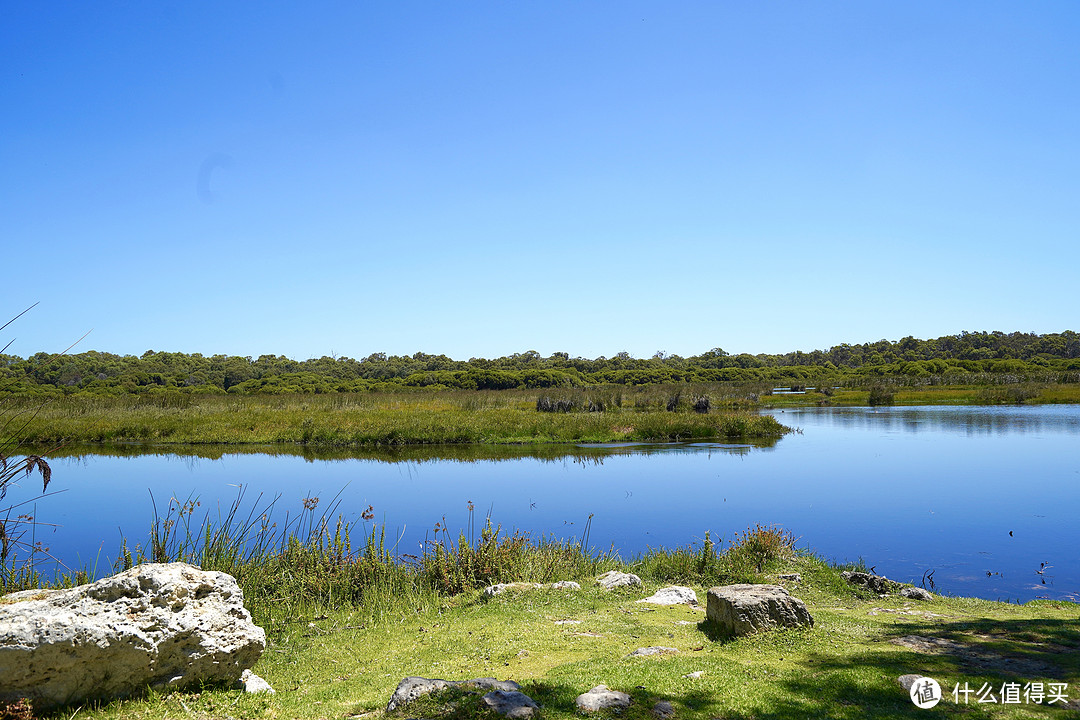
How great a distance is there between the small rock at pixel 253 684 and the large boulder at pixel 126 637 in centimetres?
5

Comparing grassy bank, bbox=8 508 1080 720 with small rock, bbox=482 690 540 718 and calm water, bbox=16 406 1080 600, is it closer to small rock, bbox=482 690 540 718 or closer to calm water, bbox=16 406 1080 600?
small rock, bbox=482 690 540 718

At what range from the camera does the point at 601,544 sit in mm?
11297

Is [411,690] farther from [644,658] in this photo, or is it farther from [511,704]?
[644,658]

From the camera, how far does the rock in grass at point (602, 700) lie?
A: 3.81m

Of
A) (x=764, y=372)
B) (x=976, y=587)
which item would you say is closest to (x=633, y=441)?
(x=976, y=587)

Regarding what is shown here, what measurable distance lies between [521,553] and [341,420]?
21.3 metres

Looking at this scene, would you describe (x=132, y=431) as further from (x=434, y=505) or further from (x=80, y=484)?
(x=434, y=505)

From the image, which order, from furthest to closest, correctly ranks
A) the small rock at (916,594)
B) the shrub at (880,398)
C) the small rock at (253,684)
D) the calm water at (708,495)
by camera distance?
the shrub at (880,398) → the calm water at (708,495) → the small rock at (916,594) → the small rock at (253,684)

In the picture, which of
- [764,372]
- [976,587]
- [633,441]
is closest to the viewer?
[976,587]

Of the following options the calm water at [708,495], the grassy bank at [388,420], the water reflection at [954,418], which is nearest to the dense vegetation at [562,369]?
the grassy bank at [388,420]

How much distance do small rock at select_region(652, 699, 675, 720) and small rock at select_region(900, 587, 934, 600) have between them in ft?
17.3

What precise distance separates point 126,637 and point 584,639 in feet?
11.5

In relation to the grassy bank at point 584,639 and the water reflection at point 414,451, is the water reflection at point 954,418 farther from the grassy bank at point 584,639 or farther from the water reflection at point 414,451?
the grassy bank at point 584,639

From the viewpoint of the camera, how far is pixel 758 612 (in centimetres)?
549
